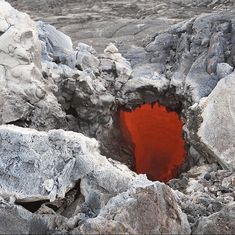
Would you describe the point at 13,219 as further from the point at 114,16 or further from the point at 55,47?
the point at 114,16

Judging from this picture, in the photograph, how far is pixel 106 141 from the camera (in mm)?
12047

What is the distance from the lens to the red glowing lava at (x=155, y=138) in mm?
11875

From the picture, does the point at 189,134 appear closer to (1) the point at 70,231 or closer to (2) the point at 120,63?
(2) the point at 120,63

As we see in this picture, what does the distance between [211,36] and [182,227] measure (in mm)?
8019

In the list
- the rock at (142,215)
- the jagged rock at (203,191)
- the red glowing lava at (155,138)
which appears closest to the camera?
the rock at (142,215)

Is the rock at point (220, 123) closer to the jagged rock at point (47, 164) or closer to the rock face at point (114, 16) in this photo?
the jagged rock at point (47, 164)

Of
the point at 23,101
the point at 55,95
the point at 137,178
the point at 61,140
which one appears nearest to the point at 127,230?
the point at 137,178

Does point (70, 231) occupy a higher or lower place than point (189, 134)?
higher

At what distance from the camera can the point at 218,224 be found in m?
5.46

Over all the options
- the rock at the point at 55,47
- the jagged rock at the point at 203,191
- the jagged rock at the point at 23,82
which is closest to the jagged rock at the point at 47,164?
the jagged rock at the point at 203,191

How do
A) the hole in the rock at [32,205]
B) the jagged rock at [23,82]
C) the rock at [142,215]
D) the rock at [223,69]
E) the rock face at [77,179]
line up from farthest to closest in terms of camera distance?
1. the rock at [223,69]
2. the jagged rock at [23,82]
3. the hole in the rock at [32,205]
4. the rock face at [77,179]
5. the rock at [142,215]

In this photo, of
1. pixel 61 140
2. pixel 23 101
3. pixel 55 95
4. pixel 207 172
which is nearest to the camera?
pixel 61 140

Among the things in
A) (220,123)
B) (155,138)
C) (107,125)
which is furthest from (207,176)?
(107,125)

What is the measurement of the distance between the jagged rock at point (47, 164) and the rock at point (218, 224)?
1586mm
